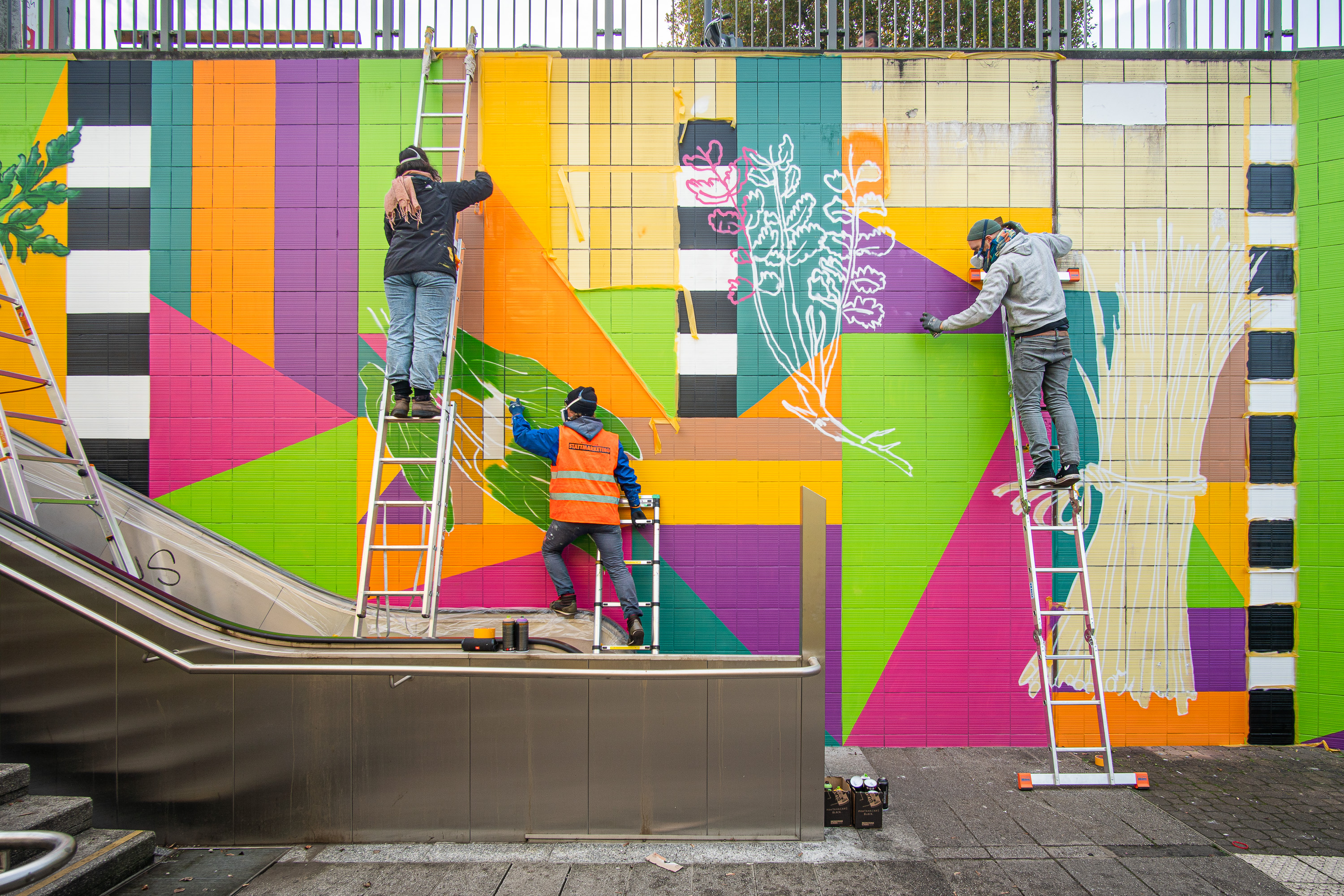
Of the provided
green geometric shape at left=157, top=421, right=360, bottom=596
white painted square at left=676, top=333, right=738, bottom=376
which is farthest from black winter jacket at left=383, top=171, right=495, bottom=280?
white painted square at left=676, top=333, right=738, bottom=376

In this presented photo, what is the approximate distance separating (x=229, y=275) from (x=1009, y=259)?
540cm

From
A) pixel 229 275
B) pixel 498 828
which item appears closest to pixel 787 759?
pixel 498 828

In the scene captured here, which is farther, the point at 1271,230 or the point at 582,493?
the point at 1271,230

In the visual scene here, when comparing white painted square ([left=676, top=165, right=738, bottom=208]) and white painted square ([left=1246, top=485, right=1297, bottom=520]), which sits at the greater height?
white painted square ([left=676, top=165, right=738, bottom=208])

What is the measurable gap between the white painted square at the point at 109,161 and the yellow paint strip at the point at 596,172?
2.99 metres

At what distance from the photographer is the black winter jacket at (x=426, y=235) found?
4.05 meters

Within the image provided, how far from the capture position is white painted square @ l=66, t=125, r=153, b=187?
4.62 metres

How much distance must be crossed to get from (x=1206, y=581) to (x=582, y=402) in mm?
4576

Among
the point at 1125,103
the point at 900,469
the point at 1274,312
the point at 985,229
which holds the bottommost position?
the point at 900,469

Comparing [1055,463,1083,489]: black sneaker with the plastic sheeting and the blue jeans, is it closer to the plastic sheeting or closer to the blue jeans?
the plastic sheeting

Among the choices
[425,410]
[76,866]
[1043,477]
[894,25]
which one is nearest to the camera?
[76,866]

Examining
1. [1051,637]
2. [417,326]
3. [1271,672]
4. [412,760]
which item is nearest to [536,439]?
[417,326]

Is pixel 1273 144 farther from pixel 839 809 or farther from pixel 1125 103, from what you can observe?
pixel 839 809

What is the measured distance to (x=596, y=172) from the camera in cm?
468
